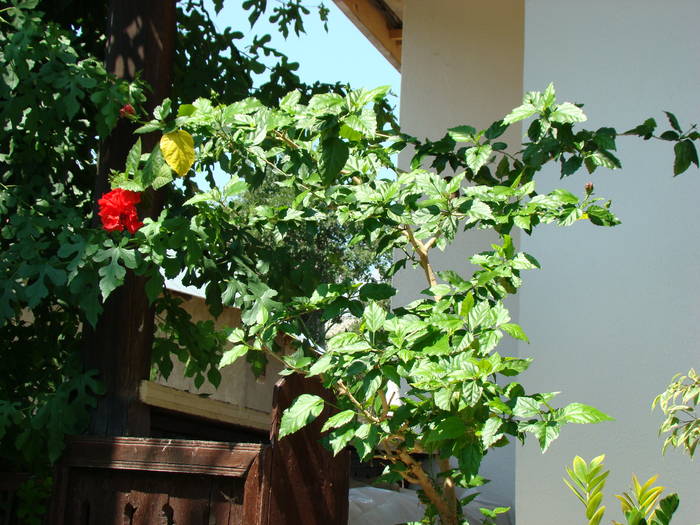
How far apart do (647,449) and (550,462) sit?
283mm

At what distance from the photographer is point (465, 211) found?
1971 mm

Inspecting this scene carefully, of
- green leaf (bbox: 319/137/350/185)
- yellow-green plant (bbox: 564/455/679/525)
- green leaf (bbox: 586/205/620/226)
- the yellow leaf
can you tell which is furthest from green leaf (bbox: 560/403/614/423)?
the yellow leaf

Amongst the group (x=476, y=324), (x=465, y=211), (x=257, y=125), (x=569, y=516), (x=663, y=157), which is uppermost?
(x=663, y=157)

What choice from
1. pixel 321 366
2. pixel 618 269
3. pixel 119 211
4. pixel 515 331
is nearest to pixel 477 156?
pixel 515 331

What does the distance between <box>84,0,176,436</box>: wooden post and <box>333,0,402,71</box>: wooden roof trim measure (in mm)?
2102

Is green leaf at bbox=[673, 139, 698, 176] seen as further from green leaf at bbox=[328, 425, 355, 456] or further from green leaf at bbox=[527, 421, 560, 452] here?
green leaf at bbox=[328, 425, 355, 456]

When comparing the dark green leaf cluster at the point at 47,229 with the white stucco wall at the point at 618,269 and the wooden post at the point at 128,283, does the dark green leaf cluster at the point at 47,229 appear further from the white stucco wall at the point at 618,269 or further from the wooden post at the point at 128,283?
the white stucco wall at the point at 618,269

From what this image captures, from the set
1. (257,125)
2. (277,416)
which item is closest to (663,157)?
(257,125)

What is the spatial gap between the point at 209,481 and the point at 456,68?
3271 millimetres

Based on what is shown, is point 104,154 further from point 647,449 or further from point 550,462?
point 647,449

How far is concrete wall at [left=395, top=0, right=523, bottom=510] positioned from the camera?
4812mm

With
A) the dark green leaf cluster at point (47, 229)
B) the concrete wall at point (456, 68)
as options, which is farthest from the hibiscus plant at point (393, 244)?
the concrete wall at point (456, 68)

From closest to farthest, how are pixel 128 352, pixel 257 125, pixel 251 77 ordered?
pixel 257 125
pixel 128 352
pixel 251 77

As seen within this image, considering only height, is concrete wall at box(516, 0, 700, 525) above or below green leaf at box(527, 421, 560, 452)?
above
